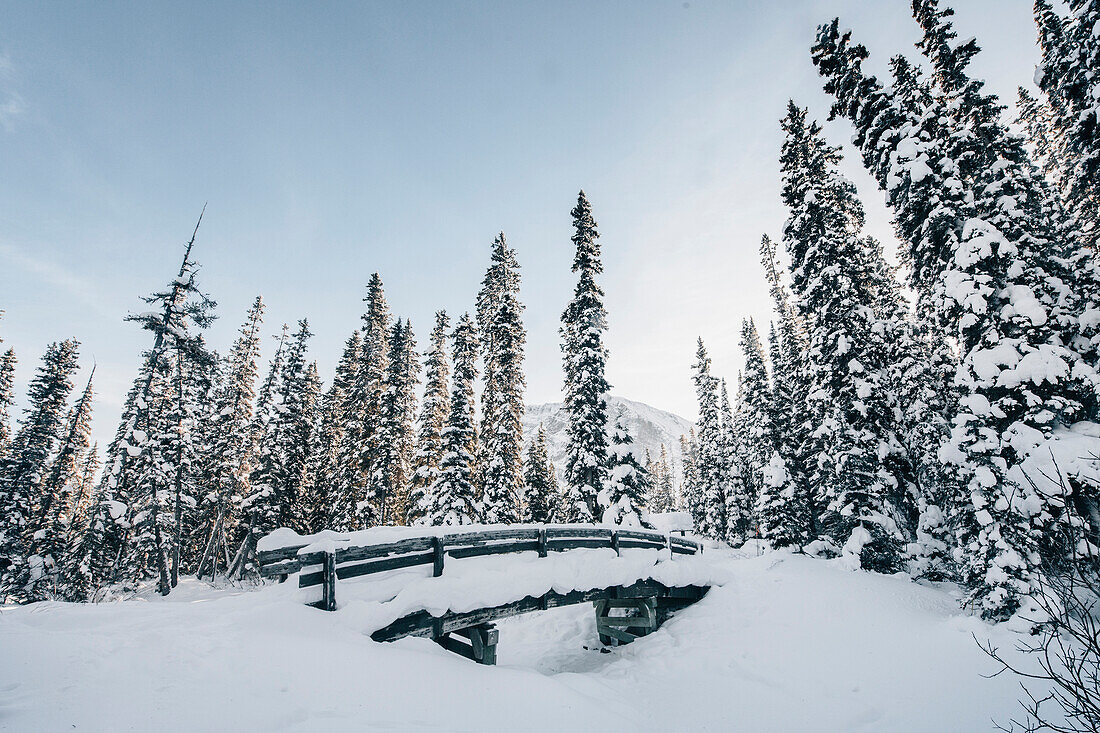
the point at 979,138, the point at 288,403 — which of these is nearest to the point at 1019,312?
the point at 979,138

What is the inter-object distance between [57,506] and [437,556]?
117ft

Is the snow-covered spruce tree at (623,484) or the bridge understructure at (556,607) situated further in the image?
the snow-covered spruce tree at (623,484)

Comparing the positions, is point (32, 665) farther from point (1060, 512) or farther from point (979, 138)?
point (979, 138)

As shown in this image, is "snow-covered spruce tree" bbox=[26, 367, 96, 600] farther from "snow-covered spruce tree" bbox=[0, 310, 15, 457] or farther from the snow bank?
the snow bank

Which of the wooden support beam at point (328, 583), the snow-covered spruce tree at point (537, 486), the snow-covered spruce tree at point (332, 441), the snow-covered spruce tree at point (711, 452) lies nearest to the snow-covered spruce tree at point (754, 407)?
the snow-covered spruce tree at point (711, 452)

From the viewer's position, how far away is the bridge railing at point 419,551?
24.0ft

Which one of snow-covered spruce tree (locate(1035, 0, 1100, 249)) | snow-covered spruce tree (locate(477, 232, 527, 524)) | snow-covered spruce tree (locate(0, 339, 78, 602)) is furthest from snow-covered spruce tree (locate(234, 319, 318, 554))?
snow-covered spruce tree (locate(1035, 0, 1100, 249))

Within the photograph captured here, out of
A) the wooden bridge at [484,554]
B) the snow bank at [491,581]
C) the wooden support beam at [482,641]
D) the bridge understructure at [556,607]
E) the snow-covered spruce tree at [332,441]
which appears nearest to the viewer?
the wooden bridge at [484,554]

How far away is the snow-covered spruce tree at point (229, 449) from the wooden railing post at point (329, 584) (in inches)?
1032

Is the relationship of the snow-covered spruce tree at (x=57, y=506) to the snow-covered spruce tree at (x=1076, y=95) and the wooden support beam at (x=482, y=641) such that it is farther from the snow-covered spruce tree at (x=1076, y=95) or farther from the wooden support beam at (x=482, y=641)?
the snow-covered spruce tree at (x=1076, y=95)

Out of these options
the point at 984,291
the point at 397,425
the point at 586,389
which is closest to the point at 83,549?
the point at 397,425

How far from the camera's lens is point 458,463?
2303 cm

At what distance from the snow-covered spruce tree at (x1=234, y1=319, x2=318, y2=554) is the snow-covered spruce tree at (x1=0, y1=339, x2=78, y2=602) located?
9.23m

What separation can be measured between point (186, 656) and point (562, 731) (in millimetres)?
5009
